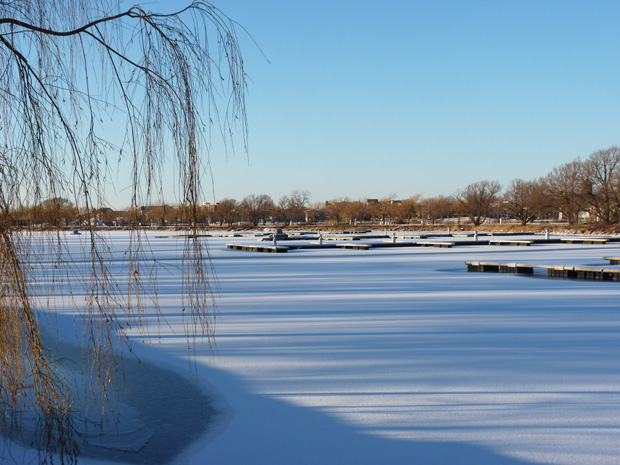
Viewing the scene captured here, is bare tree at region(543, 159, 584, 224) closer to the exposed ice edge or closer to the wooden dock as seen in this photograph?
the wooden dock

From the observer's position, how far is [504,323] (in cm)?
821

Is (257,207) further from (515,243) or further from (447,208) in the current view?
(515,243)

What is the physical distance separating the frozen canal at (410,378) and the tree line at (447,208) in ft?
5.82

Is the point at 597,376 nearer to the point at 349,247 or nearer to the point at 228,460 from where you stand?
the point at 228,460

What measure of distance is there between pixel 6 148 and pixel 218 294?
9.30 meters

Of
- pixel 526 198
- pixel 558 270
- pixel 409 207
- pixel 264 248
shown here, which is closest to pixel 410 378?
pixel 558 270

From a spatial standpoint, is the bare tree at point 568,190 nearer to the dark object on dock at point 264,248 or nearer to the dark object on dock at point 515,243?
Result: the dark object on dock at point 515,243

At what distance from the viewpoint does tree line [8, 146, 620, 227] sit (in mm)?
3018

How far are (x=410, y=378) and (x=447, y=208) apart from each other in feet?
351

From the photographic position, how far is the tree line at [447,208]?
9.90ft

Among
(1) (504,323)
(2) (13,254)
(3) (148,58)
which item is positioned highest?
(3) (148,58)

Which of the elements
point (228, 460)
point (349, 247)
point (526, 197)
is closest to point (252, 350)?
point (228, 460)

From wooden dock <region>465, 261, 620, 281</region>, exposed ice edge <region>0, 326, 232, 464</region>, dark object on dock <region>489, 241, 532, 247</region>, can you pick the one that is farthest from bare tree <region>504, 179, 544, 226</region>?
exposed ice edge <region>0, 326, 232, 464</region>

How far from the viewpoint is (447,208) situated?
10925 cm
